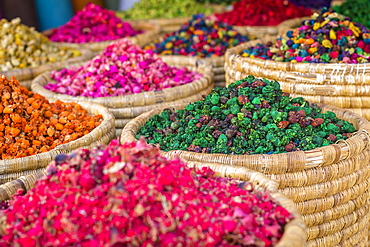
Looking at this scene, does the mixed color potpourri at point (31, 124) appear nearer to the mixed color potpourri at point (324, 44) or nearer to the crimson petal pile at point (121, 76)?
the crimson petal pile at point (121, 76)

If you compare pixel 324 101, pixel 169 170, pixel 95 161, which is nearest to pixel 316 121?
pixel 324 101

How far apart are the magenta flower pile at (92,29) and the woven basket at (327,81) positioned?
193 cm

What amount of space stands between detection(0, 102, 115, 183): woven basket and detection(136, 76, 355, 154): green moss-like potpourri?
6.6 inches

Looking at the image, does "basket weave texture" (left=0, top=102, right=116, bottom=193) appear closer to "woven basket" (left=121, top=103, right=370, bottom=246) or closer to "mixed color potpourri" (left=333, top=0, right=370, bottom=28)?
"woven basket" (left=121, top=103, right=370, bottom=246)

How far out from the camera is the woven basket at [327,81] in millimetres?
2090

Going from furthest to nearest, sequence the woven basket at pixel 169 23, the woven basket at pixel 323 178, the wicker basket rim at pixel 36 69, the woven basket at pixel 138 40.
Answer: the woven basket at pixel 169 23 < the woven basket at pixel 138 40 < the wicker basket rim at pixel 36 69 < the woven basket at pixel 323 178

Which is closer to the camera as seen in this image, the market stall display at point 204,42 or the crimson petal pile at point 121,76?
the crimson petal pile at point 121,76

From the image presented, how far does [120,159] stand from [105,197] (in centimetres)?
13

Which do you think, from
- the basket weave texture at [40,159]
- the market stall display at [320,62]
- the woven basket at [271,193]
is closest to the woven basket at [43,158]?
the basket weave texture at [40,159]

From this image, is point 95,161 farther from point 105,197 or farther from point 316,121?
point 316,121

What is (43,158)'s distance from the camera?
1.67 m

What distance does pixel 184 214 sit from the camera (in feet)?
3.67

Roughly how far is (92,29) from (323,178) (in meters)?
2.80

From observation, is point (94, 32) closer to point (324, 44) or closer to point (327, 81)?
point (324, 44)
